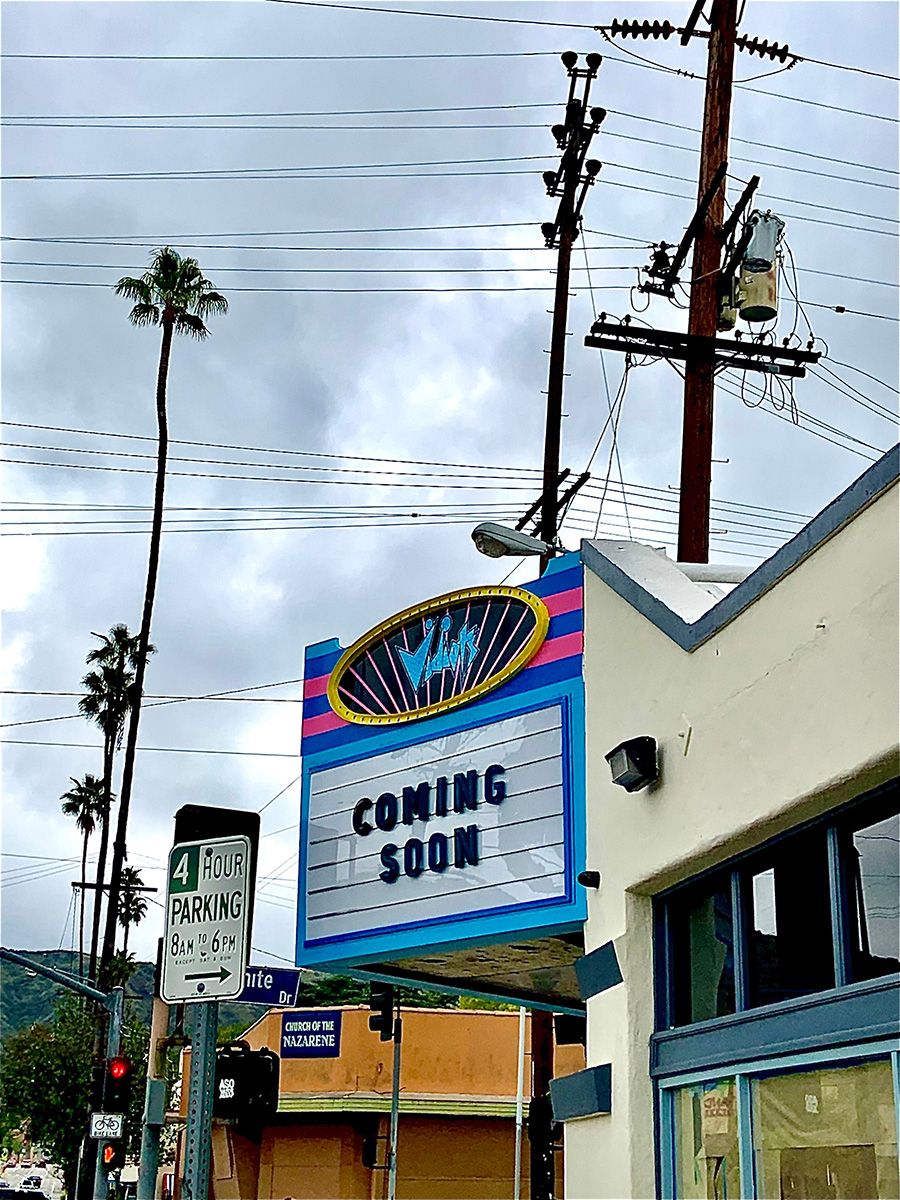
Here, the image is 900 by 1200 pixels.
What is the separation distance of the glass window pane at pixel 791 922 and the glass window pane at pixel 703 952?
27cm

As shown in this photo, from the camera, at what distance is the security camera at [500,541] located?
1266cm

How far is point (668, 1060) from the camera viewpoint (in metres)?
8.52

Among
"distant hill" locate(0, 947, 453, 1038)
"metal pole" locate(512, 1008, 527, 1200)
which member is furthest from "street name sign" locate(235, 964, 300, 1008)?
"metal pole" locate(512, 1008, 527, 1200)

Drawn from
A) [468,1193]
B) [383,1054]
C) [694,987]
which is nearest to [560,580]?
[694,987]

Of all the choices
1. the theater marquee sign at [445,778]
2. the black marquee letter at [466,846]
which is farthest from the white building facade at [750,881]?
the black marquee letter at [466,846]

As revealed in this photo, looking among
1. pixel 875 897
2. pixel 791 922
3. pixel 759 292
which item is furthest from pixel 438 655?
pixel 759 292

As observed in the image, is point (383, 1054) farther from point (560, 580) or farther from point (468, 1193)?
point (560, 580)

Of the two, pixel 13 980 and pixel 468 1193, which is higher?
pixel 13 980

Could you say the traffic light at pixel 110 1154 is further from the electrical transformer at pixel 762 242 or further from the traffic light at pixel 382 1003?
the electrical transformer at pixel 762 242

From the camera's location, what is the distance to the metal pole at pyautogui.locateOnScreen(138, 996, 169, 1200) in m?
6.91

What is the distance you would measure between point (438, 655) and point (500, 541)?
5.06 ft

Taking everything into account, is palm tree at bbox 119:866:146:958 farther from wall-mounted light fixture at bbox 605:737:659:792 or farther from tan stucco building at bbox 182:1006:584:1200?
wall-mounted light fixture at bbox 605:737:659:792

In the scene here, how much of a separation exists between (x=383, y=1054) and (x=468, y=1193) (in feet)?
12.1

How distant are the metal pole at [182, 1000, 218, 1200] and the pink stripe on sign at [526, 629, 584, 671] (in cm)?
537
